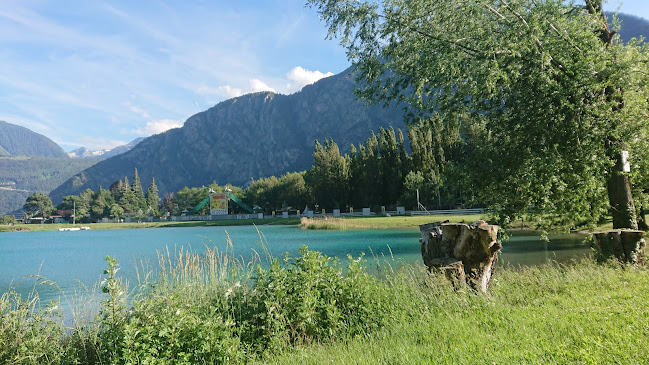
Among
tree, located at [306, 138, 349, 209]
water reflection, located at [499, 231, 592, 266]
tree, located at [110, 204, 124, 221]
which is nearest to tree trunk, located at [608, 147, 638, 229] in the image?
water reflection, located at [499, 231, 592, 266]

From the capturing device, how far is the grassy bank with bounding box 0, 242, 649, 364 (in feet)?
13.0

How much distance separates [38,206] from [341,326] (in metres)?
185

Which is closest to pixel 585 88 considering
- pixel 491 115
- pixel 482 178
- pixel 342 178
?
pixel 491 115

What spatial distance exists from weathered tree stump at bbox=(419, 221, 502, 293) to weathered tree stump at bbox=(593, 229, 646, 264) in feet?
12.2

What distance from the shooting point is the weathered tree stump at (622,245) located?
837 centimetres

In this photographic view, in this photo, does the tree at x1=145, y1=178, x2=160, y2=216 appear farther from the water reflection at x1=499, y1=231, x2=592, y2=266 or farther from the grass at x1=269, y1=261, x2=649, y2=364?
the grass at x1=269, y1=261, x2=649, y2=364

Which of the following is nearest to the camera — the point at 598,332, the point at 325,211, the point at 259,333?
the point at 598,332

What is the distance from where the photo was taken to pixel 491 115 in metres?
10.4

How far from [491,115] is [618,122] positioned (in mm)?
2683

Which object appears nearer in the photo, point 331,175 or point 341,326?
point 341,326

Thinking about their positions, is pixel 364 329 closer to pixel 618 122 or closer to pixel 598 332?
pixel 598 332

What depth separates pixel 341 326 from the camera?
5109 mm

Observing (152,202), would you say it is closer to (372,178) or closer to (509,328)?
(372,178)

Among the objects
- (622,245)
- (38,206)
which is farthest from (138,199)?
(622,245)
